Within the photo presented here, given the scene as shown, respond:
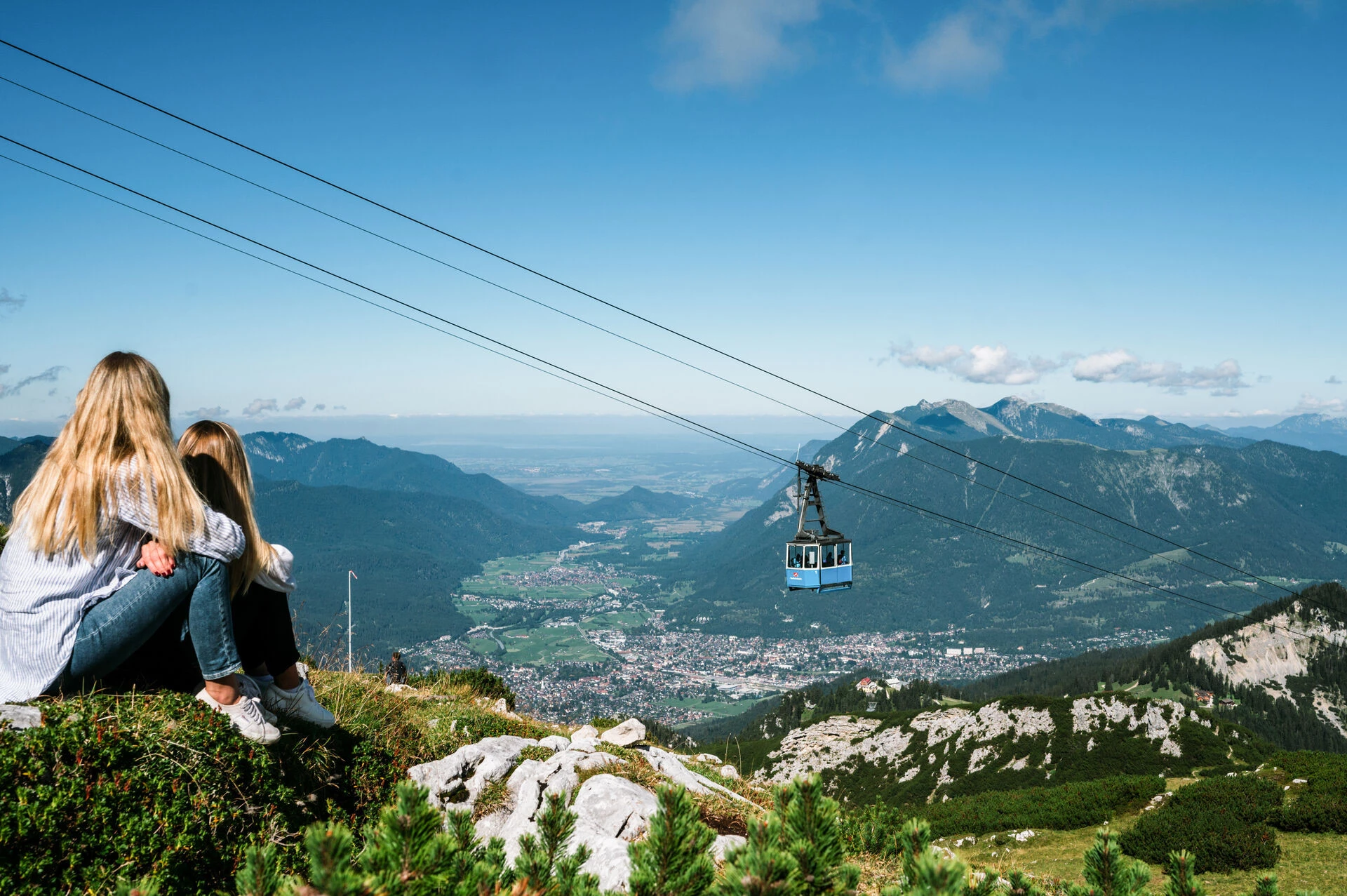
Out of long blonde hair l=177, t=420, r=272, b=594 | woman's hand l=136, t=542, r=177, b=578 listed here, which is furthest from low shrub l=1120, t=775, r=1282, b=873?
woman's hand l=136, t=542, r=177, b=578

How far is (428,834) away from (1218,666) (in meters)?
164

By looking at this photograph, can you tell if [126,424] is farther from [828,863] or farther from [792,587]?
[792,587]

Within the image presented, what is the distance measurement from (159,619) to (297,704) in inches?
64.9

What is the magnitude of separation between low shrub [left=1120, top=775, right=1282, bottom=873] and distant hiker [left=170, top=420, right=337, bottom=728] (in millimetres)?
15245

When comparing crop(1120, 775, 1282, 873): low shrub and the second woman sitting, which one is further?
crop(1120, 775, 1282, 873): low shrub

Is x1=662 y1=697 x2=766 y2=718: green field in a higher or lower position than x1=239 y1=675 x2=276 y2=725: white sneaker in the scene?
lower

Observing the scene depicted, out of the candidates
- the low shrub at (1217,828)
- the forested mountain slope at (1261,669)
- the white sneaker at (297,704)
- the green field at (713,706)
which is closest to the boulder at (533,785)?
the white sneaker at (297,704)

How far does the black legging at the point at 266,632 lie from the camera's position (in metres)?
5.49

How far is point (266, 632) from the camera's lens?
5.65 m

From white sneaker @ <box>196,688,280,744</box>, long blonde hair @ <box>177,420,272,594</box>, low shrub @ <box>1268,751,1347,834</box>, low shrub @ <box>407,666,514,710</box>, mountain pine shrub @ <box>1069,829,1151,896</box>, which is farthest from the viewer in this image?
low shrub @ <box>1268,751,1347,834</box>

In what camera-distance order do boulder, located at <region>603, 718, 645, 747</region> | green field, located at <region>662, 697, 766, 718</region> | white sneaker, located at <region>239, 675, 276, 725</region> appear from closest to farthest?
white sneaker, located at <region>239, 675, 276, 725</region> < boulder, located at <region>603, 718, 645, 747</region> < green field, located at <region>662, 697, 766, 718</region>

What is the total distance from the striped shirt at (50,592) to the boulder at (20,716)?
19 cm

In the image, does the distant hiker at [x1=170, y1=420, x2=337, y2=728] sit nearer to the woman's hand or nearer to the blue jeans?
the blue jeans

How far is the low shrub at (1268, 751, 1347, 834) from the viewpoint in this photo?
591 inches
